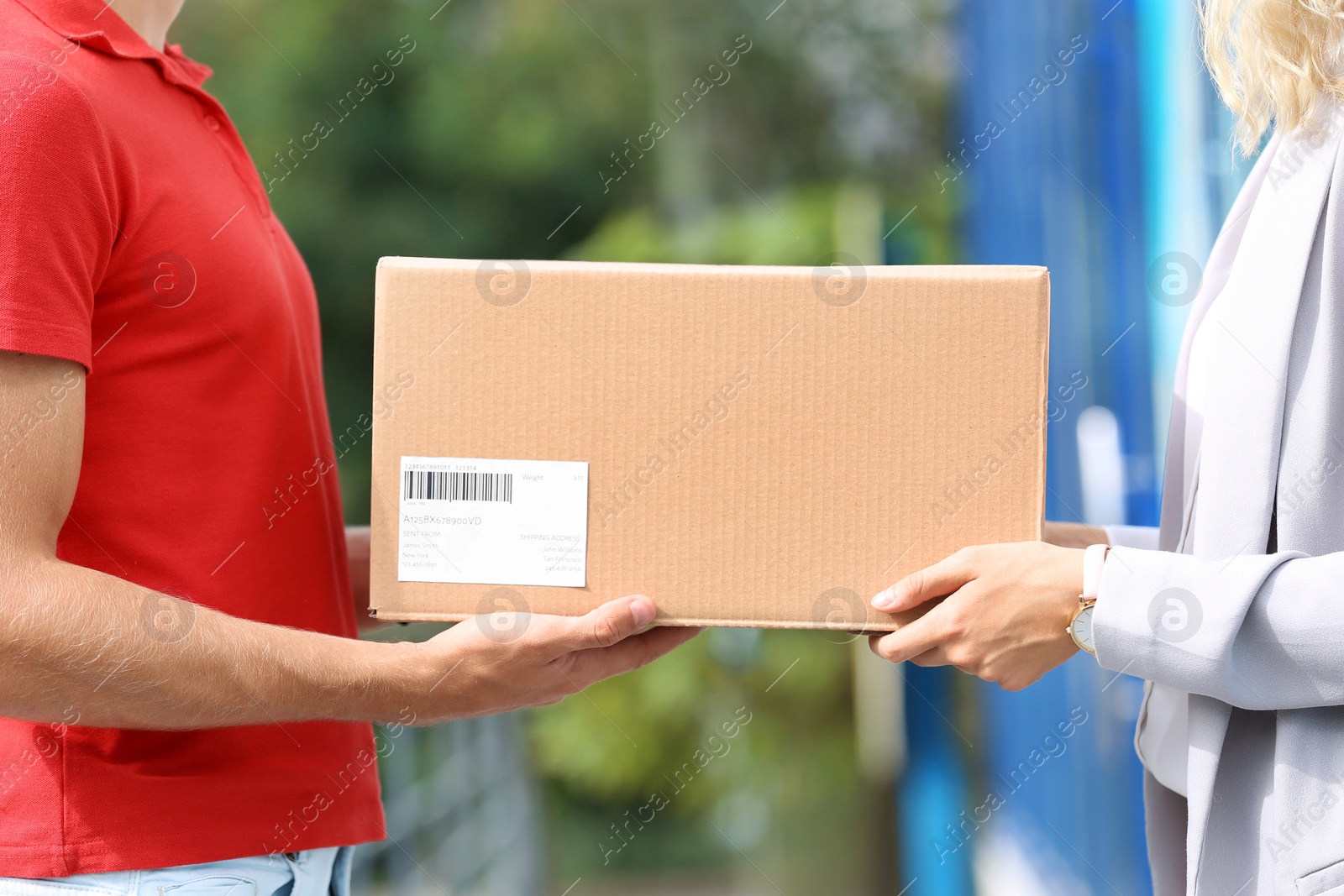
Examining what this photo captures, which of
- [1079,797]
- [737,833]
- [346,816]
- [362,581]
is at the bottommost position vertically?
[737,833]

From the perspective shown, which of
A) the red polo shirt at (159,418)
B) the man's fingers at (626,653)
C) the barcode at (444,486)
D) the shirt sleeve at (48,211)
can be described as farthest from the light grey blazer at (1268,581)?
the shirt sleeve at (48,211)

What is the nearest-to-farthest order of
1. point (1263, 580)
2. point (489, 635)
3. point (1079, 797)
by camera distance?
point (1263, 580) → point (489, 635) → point (1079, 797)

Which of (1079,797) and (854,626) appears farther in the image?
(1079,797)

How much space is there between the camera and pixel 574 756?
4.04 metres

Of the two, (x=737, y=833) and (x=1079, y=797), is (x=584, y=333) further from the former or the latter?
(x=737, y=833)

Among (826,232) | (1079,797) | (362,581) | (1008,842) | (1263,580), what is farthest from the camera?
(826,232)

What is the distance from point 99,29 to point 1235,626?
1192 millimetres

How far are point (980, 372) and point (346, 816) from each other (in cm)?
80

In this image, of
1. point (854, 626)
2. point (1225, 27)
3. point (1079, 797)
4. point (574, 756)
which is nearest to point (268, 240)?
point (854, 626)

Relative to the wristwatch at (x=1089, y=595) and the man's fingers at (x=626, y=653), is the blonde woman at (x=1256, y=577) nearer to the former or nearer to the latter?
the wristwatch at (x=1089, y=595)

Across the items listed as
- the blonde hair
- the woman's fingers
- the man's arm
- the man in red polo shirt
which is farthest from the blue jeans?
the blonde hair

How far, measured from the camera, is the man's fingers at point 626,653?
0.99 metres

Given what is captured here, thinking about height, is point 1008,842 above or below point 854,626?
below

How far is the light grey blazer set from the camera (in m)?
0.82
